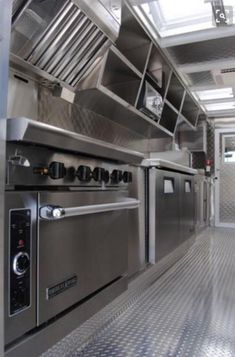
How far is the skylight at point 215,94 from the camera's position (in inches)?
173

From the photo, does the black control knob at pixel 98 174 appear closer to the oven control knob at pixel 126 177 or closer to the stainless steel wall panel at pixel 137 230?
the oven control knob at pixel 126 177

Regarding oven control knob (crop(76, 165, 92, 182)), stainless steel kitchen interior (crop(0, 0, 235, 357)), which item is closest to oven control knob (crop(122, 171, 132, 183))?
stainless steel kitchen interior (crop(0, 0, 235, 357))

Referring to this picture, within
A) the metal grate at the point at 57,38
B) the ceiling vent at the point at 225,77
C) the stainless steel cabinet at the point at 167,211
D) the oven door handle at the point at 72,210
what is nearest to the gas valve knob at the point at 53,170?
the oven door handle at the point at 72,210

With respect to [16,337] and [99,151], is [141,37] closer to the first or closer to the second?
[99,151]

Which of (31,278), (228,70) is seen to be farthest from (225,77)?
(31,278)

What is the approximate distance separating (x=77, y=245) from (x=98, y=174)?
36cm

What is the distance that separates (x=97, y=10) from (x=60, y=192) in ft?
4.54

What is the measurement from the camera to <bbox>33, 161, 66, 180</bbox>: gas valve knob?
42.3 inches

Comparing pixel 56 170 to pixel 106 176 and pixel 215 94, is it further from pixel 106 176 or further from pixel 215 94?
pixel 215 94

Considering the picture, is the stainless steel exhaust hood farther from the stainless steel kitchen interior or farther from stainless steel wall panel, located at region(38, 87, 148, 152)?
stainless steel wall panel, located at region(38, 87, 148, 152)

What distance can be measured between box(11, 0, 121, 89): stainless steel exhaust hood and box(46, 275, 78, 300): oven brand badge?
1.25 metres

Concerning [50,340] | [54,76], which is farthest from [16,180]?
[54,76]

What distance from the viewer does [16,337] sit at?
0.99 meters

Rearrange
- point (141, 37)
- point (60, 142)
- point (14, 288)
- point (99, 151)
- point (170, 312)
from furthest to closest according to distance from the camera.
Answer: point (141, 37), point (170, 312), point (99, 151), point (60, 142), point (14, 288)
